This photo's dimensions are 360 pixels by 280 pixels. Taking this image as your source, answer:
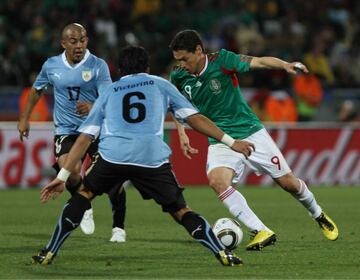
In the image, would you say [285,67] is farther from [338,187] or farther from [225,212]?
[338,187]

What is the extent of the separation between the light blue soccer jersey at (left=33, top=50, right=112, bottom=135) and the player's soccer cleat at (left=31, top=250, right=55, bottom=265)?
9.92ft

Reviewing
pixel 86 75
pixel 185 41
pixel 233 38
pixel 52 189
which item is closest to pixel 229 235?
pixel 185 41

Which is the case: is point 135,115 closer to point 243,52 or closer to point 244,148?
point 244,148

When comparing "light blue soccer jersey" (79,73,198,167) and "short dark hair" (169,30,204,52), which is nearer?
"light blue soccer jersey" (79,73,198,167)

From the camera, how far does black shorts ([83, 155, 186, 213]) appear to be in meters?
9.02

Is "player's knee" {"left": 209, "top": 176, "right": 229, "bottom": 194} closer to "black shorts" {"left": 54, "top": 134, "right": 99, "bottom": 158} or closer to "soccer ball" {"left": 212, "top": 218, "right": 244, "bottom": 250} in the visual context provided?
"soccer ball" {"left": 212, "top": 218, "right": 244, "bottom": 250}

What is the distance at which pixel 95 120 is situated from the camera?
8.99 meters

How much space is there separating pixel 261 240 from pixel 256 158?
98 centimetres

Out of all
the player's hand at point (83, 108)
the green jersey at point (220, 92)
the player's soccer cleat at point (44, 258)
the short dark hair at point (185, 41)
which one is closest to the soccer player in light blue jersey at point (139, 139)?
the player's soccer cleat at point (44, 258)

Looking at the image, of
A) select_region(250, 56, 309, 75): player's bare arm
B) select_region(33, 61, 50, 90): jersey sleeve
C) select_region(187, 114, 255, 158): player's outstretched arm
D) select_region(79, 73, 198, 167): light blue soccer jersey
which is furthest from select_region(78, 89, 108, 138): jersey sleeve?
select_region(33, 61, 50, 90): jersey sleeve

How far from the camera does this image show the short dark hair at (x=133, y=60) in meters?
8.92

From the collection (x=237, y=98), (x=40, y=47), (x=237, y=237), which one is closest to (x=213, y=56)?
(x=237, y=98)

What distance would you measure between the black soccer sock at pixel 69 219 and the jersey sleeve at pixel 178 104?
1.07 m

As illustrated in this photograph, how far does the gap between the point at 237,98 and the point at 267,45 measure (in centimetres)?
1383
